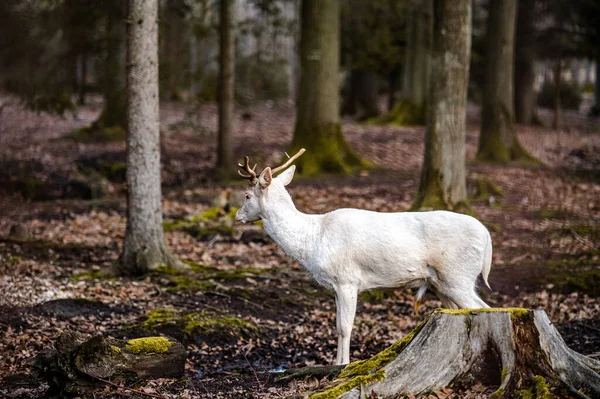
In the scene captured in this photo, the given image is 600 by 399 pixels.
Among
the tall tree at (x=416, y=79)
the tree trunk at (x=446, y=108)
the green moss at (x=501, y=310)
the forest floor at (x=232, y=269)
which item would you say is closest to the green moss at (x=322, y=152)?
the forest floor at (x=232, y=269)

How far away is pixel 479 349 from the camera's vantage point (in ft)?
18.2

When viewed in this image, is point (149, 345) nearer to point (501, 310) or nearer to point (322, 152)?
point (501, 310)

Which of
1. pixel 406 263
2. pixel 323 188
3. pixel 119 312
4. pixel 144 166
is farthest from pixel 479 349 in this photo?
pixel 323 188

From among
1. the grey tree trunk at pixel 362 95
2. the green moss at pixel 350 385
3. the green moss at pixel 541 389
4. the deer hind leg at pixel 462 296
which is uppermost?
the grey tree trunk at pixel 362 95

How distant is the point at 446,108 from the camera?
42.5ft

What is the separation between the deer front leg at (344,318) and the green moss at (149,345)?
5.26ft

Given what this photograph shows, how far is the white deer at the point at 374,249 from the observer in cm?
718

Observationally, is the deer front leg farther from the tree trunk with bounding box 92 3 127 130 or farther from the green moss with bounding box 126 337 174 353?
the tree trunk with bounding box 92 3 127 130

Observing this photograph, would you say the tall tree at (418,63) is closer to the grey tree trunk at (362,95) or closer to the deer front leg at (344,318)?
the grey tree trunk at (362,95)

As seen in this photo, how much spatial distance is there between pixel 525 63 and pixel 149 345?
25583 mm

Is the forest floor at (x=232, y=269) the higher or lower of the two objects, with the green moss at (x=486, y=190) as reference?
lower

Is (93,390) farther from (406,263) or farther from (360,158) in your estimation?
(360,158)

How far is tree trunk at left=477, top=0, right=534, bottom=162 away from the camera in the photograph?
802 inches

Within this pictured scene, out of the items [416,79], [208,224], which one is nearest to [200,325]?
[208,224]
